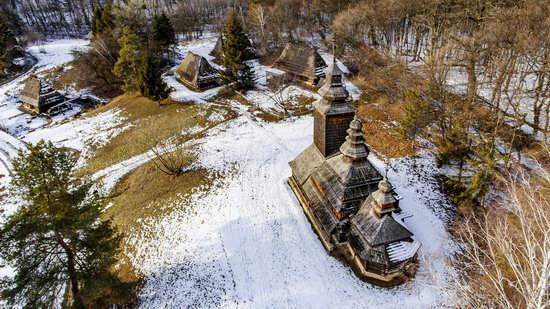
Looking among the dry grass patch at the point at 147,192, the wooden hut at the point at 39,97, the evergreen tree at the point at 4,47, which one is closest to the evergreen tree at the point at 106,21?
the wooden hut at the point at 39,97

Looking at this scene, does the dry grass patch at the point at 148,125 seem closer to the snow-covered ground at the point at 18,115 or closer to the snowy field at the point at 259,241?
the snowy field at the point at 259,241

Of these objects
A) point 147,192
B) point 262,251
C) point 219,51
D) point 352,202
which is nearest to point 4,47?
point 219,51

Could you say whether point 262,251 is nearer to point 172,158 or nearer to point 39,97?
point 172,158

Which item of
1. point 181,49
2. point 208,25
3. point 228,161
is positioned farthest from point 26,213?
point 208,25

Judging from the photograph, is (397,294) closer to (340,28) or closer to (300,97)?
(300,97)

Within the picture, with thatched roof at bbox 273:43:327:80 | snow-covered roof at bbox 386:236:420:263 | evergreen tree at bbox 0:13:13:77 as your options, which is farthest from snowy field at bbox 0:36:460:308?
evergreen tree at bbox 0:13:13:77
